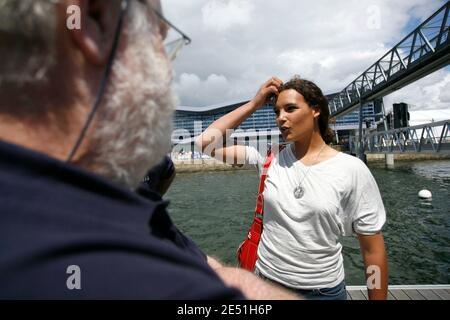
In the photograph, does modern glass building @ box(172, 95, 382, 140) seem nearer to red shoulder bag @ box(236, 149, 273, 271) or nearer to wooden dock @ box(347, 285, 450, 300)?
wooden dock @ box(347, 285, 450, 300)

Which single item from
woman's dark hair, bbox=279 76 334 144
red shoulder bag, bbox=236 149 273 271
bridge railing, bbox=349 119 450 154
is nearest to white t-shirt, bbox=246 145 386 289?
red shoulder bag, bbox=236 149 273 271

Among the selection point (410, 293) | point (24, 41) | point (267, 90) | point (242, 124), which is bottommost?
point (410, 293)

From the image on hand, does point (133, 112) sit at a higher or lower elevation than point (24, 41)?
lower

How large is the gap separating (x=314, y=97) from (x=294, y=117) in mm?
214

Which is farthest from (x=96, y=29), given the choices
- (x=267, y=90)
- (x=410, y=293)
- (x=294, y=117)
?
(x=410, y=293)

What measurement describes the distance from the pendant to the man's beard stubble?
4.26 feet

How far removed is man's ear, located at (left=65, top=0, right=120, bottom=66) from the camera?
606mm

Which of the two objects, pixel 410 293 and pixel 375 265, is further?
pixel 410 293

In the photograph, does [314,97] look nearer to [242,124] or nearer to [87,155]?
[87,155]

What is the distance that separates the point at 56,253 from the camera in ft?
1.43

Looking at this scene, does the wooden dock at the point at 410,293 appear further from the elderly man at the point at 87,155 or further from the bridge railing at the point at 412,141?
the bridge railing at the point at 412,141

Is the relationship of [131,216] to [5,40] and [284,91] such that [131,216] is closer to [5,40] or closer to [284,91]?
[5,40]

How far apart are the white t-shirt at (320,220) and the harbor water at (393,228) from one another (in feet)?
14.3

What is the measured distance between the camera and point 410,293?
3.42 meters
